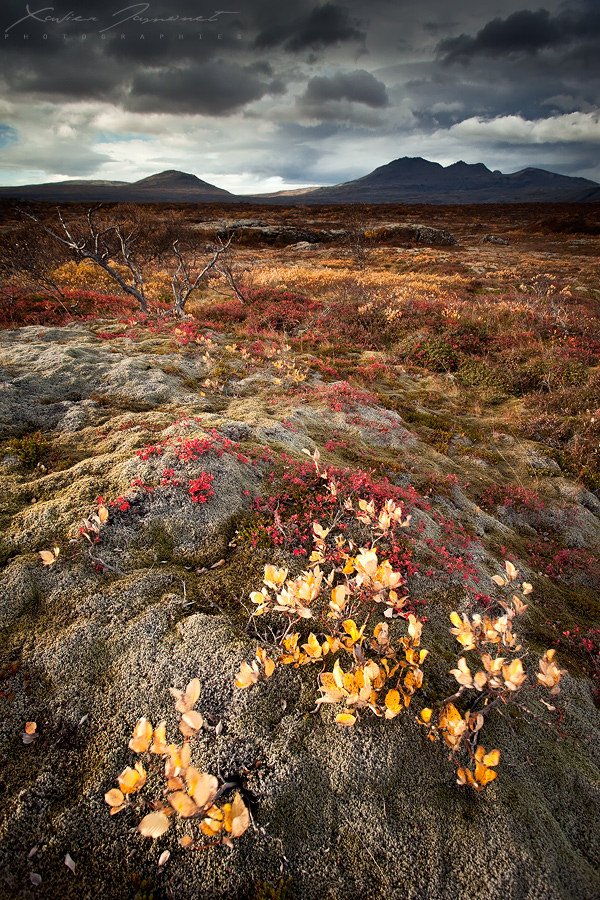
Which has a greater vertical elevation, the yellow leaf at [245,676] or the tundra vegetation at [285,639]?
the yellow leaf at [245,676]

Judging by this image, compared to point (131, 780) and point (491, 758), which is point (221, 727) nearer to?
point (131, 780)

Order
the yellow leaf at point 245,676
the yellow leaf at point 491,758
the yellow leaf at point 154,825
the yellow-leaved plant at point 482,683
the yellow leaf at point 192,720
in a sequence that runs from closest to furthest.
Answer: the yellow leaf at point 154,825 → the yellow leaf at point 192,720 → the yellow leaf at point 491,758 → the yellow-leaved plant at point 482,683 → the yellow leaf at point 245,676

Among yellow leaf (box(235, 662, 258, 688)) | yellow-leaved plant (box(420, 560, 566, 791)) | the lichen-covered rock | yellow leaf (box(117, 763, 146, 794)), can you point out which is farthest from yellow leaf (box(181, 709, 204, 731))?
yellow-leaved plant (box(420, 560, 566, 791))

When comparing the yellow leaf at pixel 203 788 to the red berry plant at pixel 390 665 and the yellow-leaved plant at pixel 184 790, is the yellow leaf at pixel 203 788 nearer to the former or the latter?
the yellow-leaved plant at pixel 184 790

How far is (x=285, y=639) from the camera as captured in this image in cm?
301

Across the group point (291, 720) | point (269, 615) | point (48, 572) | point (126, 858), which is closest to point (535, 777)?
point (291, 720)

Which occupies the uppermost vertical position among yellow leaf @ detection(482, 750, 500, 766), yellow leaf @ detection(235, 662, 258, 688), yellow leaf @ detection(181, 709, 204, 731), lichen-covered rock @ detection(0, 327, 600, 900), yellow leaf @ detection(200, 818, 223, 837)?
yellow leaf @ detection(181, 709, 204, 731)

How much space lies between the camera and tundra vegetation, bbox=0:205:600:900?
237 cm

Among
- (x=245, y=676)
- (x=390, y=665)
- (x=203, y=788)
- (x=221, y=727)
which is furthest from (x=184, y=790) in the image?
(x=390, y=665)

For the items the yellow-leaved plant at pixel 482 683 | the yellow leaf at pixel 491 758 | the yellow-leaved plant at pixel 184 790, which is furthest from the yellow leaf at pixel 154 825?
the yellow leaf at pixel 491 758

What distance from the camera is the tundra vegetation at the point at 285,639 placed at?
2.37 metres

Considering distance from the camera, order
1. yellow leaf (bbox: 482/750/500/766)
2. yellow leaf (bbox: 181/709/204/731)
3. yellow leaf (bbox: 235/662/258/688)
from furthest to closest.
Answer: yellow leaf (bbox: 235/662/258/688), yellow leaf (bbox: 482/750/500/766), yellow leaf (bbox: 181/709/204/731)

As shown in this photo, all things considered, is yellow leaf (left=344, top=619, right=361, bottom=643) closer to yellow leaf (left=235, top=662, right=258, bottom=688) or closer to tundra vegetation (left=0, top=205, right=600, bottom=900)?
tundra vegetation (left=0, top=205, right=600, bottom=900)

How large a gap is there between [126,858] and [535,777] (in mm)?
3018
